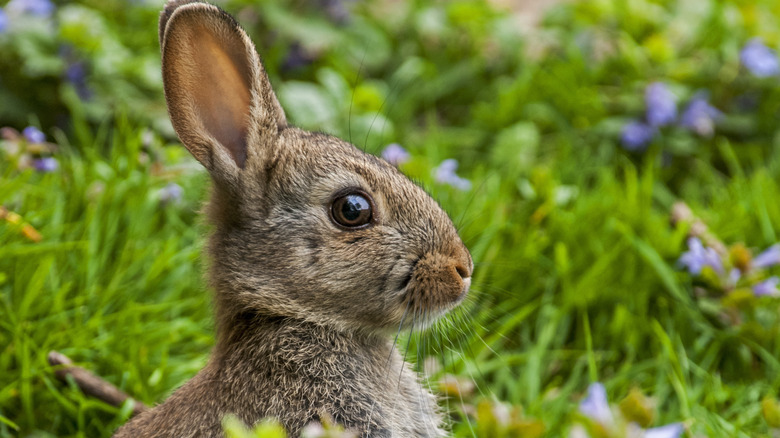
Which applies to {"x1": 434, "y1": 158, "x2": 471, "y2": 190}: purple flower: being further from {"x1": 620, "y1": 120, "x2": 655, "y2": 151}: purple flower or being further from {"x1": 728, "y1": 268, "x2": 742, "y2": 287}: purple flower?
{"x1": 620, "y1": 120, "x2": 655, "y2": 151}: purple flower

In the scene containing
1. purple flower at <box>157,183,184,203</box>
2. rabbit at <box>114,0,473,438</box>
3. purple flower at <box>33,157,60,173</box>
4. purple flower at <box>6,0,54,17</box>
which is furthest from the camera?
purple flower at <box>6,0,54,17</box>

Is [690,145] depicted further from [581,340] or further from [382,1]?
[382,1]

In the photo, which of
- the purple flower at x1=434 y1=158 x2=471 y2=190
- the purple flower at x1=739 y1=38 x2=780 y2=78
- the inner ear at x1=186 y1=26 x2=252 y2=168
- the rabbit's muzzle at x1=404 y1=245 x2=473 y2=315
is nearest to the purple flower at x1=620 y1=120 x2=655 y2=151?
the purple flower at x1=739 y1=38 x2=780 y2=78

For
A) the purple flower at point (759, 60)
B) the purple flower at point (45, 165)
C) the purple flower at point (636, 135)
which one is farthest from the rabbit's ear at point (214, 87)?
the purple flower at point (759, 60)

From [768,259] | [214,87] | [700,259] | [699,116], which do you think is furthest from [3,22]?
[699,116]

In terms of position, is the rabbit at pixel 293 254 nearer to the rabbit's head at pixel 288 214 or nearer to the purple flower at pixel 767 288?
the rabbit's head at pixel 288 214

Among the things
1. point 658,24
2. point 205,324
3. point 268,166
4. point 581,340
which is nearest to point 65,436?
point 205,324
